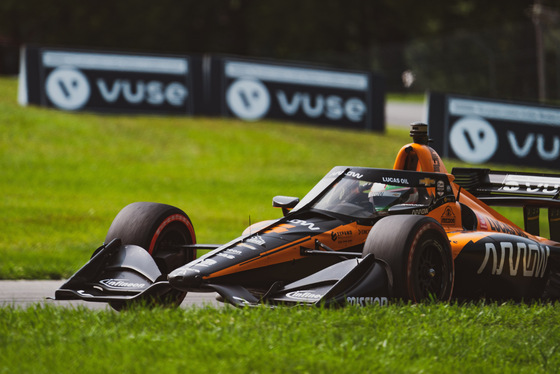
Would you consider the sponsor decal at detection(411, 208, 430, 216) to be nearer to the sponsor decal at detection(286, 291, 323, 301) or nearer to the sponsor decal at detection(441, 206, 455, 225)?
→ the sponsor decal at detection(441, 206, 455, 225)

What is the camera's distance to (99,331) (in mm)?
5730

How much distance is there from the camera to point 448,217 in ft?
27.2

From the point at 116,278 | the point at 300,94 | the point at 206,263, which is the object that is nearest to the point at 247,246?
the point at 206,263

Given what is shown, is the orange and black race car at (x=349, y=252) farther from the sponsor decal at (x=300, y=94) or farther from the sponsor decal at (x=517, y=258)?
the sponsor decal at (x=300, y=94)

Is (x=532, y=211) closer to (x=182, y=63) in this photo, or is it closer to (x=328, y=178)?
(x=328, y=178)

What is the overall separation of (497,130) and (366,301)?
50.0 feet

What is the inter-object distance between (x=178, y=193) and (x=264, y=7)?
30786mm

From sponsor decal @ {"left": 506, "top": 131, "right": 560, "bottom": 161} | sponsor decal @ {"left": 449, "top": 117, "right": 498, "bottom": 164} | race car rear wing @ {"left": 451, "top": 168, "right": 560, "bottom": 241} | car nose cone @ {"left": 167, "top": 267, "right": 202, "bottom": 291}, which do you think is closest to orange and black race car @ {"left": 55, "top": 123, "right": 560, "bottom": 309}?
car nose cone @ {"left": 167, "top": 267, "right": 202, "bottom": 291}

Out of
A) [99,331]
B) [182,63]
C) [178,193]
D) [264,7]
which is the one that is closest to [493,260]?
[99,331]

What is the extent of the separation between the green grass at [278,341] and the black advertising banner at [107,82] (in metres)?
17.7

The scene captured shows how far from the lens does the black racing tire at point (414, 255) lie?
6758mm

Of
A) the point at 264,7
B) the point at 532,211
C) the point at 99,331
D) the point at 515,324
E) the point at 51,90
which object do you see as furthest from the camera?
the point at 264,7

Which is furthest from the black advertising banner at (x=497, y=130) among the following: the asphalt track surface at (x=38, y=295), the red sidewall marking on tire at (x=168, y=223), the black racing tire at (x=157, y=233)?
the black racing tire at (x=157, y=233)

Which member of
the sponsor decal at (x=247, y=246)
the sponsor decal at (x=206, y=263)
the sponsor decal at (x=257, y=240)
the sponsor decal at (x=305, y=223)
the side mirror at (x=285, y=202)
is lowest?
the sponsor decal at (x=206, y=263)
